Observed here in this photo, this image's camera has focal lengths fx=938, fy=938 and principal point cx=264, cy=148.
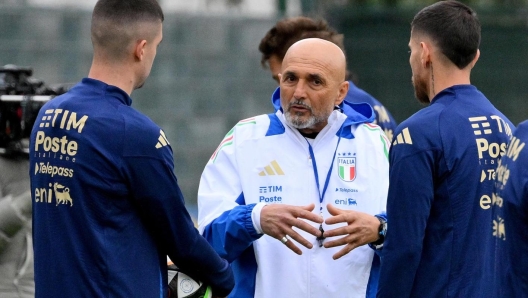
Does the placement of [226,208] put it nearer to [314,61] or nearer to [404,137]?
[314,61]

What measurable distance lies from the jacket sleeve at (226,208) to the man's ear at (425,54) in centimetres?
91

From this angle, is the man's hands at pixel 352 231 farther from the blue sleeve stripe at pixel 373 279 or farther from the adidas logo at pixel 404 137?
the adidas logo at pixel 404 137

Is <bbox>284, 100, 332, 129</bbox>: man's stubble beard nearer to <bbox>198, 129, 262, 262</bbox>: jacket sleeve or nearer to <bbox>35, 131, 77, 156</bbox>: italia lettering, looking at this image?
<bbox>198, 129, 262, 262</bbox>: jacket sleeve

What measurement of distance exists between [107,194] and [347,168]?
4.09 feet

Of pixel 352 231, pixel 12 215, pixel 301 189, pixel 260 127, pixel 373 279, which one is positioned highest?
pixel 260 127

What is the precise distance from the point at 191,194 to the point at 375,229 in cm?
701

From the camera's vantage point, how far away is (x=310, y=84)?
13.4 ft

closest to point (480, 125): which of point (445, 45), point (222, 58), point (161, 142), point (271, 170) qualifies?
point (445, 45)

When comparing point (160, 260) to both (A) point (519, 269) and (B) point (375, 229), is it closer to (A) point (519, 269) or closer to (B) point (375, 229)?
(B) point (375, 229)

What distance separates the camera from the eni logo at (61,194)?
3.18m

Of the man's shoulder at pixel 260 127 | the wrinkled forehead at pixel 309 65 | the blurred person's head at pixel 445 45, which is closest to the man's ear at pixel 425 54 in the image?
the blurred person's head at pixel 445 45

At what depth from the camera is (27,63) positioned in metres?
9.84

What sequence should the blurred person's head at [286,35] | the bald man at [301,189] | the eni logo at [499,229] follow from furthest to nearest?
1. the blurred person's head at [286,35]
2. the bald man at [301,189]
3. the eni logo at [499,229]

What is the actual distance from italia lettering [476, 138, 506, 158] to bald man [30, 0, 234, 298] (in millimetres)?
1082
